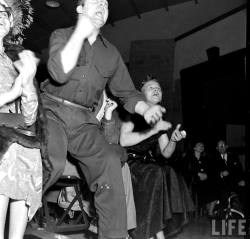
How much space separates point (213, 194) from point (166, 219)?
83.2 inches

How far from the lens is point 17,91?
4.17 ft

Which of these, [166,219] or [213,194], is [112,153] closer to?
[166,219]

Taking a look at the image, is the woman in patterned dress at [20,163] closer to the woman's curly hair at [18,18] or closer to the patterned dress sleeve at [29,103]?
the patterned dress sleeve at [29,103]

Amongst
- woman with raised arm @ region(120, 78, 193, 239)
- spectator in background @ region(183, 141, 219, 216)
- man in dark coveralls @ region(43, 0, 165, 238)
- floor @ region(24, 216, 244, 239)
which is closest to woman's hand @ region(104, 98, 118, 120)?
woman with raised arm @ region(120, 78, 193, 239)

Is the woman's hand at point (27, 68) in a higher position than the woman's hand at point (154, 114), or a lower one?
higher

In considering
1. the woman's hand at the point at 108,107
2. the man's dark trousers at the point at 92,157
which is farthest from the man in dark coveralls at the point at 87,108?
the woman's hand at the point at 108,107

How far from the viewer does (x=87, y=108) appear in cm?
147

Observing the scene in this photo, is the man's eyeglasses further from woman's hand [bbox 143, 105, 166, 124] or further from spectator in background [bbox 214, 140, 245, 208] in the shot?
spectator in background [bbox 214, 140, 245, 208]

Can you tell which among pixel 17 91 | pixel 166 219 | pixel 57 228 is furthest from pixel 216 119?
pixel 17 91

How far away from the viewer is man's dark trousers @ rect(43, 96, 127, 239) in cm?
132

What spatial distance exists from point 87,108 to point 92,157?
0.70 feet

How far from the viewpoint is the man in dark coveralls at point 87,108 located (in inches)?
50.7

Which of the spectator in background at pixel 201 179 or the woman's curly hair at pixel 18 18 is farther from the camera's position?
the spectator in background at pixel 201 179

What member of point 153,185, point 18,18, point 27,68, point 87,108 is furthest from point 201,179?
point 27,68
